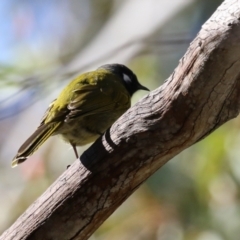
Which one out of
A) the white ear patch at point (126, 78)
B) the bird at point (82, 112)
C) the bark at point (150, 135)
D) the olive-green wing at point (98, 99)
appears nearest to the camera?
the bark at point (150, 135)

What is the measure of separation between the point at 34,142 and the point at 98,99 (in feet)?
1.91

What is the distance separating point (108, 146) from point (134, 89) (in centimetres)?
205

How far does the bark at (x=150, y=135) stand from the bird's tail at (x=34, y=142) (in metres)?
0.57

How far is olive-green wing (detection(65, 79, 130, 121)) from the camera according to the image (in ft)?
11.0

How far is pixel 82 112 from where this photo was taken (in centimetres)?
333

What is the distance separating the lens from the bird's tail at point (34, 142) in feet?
10.0

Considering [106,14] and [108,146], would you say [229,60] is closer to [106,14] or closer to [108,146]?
[108,146]

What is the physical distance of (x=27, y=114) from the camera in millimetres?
4277

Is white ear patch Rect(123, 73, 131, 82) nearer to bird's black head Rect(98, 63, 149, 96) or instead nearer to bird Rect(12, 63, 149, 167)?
bird's black head Rect(98, 63, 149, 96)

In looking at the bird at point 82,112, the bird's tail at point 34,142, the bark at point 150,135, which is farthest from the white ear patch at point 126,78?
the bark at point 150,135

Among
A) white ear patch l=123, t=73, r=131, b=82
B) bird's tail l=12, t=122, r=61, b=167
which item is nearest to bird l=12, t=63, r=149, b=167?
bird's tail l=12, t=122, r=61, b=167

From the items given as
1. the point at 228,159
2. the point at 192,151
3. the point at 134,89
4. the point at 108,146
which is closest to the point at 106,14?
the point at 134,89

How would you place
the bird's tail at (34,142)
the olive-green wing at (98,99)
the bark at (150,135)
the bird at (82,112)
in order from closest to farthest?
the bark at (150,135) < the bird's tail at (34,142) < the bird at (82,112) < the olive-green wing at (98,99)

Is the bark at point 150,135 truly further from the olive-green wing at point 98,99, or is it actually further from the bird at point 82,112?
the olive-green wing at point 98,99
